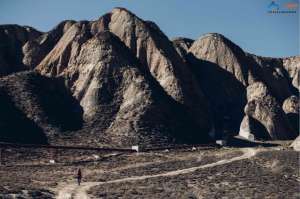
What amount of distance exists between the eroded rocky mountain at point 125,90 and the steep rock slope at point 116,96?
0.16 meters

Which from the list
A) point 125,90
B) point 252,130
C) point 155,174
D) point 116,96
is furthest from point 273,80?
point 155,174

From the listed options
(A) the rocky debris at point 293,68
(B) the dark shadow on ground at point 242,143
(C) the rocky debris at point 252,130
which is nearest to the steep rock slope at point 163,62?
(B) the dark shadow on ground at point 242,143

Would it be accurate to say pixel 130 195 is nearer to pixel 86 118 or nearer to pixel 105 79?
pixel 86 118

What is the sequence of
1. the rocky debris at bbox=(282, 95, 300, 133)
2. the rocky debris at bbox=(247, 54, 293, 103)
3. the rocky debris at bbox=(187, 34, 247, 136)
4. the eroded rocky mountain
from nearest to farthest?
the eroded rocky mountain
the rocky debris at bbox=(187, 34, 247, 136)
the rocky debris at bbox=(282, 95, 300, 133)
the rocky debris at bbox=(247, 54, 293, 103)

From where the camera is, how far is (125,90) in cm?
8806

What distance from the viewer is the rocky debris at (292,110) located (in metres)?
121

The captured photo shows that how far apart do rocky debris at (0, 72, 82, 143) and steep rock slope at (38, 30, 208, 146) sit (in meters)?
2.29

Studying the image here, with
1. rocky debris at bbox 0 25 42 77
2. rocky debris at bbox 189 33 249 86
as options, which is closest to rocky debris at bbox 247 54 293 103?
rocky debris at bbox 189 33 249 86

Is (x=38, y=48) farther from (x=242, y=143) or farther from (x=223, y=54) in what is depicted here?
(x=223, y=54)

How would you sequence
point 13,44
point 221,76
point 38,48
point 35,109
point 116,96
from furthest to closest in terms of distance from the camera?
1. point 221,76
2. point 13,44
3. point 38,48
4. point 116,96
5. point 35,109

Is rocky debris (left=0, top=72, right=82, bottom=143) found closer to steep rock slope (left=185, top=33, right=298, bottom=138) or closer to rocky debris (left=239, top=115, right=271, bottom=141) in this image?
rocky debris (left=239, top=115, right=271, bottom=141)

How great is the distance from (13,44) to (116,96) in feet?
118

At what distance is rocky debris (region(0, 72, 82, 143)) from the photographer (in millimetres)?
75500

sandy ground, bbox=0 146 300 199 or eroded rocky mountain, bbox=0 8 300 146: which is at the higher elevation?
eroded rocky mountain, bbox=0 8 300 146
